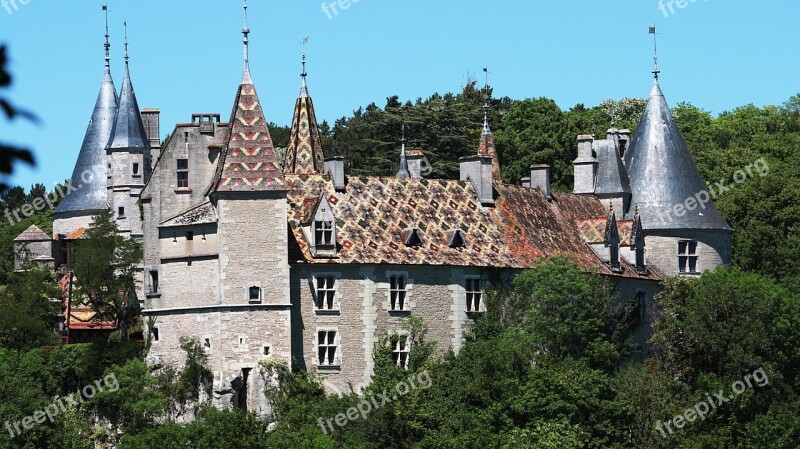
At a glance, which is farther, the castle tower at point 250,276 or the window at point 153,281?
the window at point 153,281

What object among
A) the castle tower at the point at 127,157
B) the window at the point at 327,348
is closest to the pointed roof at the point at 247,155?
the window at the point at 327,348

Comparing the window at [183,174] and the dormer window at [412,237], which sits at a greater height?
the window at [183,174]

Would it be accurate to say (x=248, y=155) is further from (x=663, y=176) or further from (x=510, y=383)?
(x=663, y=176)

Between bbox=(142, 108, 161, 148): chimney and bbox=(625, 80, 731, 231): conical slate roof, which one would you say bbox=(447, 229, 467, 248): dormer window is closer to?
bbox=(625, 80, 731, 231): conical slate roof

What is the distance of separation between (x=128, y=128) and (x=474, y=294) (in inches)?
984

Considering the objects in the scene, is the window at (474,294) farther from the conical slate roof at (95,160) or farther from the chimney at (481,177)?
the conical slate roof at (95,160)

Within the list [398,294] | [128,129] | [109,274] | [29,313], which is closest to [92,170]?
[128,129]

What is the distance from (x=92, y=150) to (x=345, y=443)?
3938 cm

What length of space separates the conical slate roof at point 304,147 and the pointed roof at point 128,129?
14.9m

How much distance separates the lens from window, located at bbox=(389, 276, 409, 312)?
150ft

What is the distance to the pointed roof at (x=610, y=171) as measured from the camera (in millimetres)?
57062

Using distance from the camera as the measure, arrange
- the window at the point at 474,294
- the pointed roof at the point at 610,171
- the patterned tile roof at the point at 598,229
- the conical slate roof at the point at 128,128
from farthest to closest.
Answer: the conical slate roof at the point at 128,128 → the pointed roof at the point at 610,171 → the patterned tile roof at the point at 598,229 → the window at the point at 474,294

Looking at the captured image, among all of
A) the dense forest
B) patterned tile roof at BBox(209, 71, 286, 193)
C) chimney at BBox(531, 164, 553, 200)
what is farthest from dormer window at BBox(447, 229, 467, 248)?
chimney at BBox(531, 164, 553, 200)

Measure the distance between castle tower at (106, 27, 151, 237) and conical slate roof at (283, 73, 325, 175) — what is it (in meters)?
13.8
